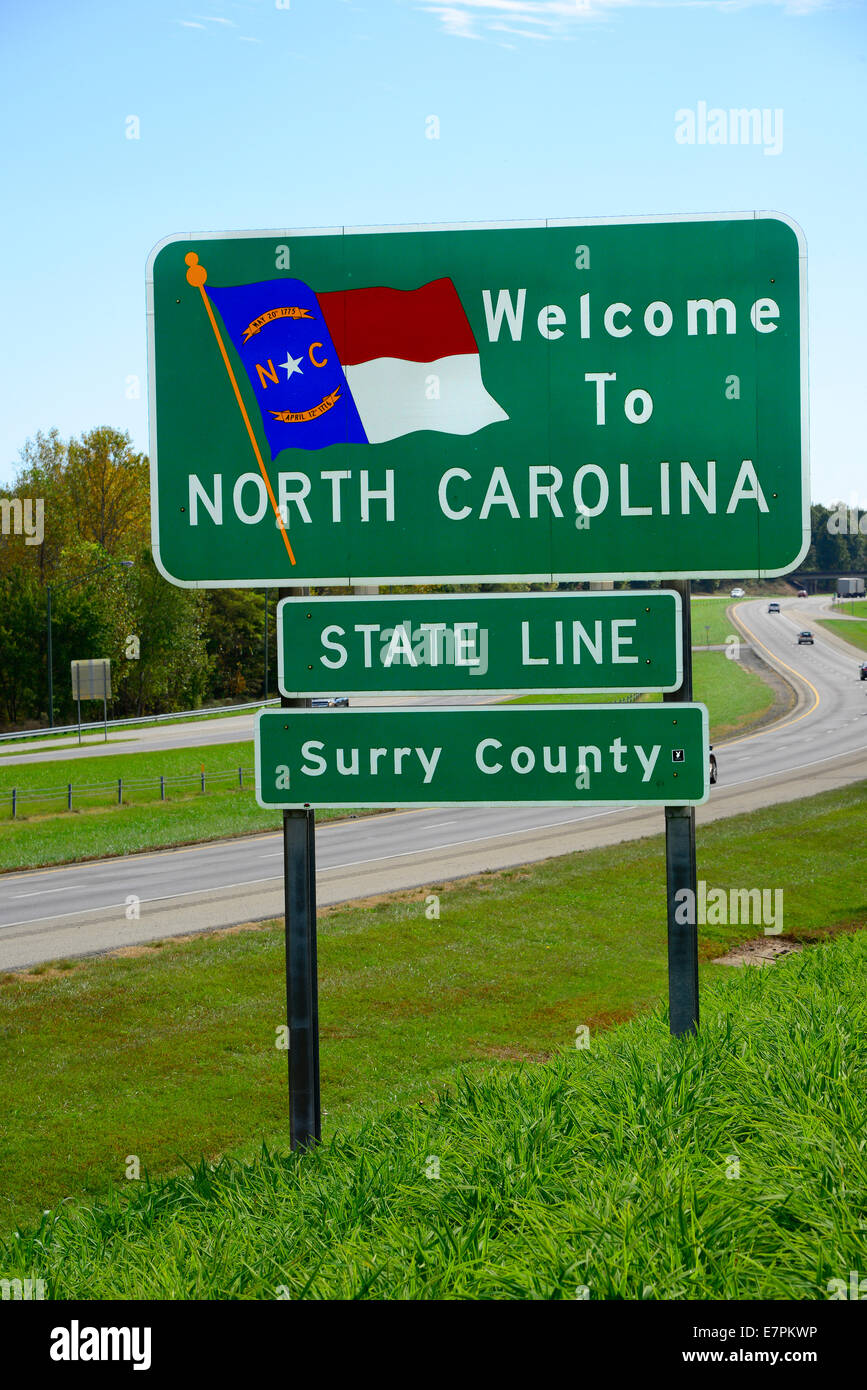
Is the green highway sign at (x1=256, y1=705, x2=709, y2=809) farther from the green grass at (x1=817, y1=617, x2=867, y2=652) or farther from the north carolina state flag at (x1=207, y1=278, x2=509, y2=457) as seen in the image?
the green grass at (x1=817, y1=617, x2=867, y2=652)

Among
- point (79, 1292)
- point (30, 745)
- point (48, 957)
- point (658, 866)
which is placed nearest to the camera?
point (79, 1292)

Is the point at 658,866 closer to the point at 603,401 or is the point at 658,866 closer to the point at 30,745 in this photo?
the point at 603,401

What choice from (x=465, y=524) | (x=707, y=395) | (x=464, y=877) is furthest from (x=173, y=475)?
(x=464, y=877)

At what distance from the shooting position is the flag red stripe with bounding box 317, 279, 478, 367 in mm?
6531

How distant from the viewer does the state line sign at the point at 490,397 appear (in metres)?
6.48

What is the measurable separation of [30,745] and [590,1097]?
160ft

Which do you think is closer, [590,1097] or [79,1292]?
[79,1292]

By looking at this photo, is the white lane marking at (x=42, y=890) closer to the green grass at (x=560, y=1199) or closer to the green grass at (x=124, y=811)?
the green grass at (x=124, y=811)

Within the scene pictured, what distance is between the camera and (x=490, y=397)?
6.58 metres

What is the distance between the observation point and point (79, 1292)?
163 inches

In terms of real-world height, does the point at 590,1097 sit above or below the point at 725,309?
below

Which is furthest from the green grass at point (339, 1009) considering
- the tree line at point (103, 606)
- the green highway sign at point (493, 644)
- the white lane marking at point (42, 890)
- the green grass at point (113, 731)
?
the tree line at point (103, 606)

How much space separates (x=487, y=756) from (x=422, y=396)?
2187mm

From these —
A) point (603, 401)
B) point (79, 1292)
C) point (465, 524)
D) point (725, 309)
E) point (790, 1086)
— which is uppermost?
point (725, 309)
